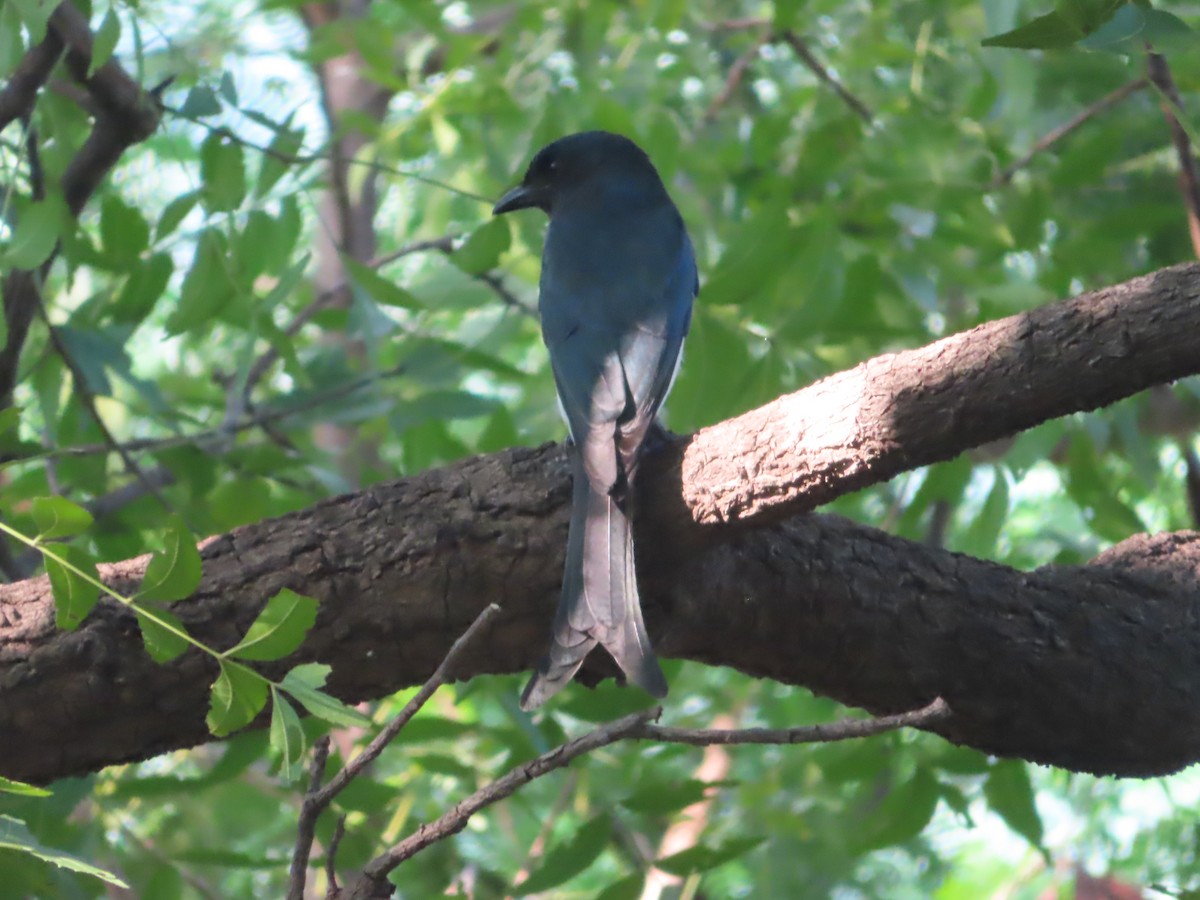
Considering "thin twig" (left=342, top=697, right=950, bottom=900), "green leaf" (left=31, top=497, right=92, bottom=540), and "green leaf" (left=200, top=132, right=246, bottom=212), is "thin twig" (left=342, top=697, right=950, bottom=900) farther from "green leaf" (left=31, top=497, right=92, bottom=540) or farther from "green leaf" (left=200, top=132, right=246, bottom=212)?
"green leaf" (left=200, top=132, right=246, bottom=212)

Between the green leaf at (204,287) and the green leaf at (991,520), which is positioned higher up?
the green leaf at (204,287)

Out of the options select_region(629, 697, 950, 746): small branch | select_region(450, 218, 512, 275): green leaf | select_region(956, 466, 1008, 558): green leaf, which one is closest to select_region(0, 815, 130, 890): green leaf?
select_region(629, 697, 950, 746): small branch

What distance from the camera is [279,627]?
1806 mm

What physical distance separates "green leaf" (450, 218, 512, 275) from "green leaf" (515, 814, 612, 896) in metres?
1.44

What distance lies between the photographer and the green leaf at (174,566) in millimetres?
1817

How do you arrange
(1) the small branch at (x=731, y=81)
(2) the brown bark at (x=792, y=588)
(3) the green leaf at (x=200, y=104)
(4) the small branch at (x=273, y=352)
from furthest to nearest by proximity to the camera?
1. (1) the small branch at (x=731, y=81)
2. (4) the small branch at (x=273, y=352)
3. (3) the green leaf at (x=200, y=104)
4. (2) the brown bark at (x=792, y=588)

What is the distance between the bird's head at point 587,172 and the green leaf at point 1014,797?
214cm

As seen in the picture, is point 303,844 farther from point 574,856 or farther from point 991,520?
point 991,520

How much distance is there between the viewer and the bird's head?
4.32 m

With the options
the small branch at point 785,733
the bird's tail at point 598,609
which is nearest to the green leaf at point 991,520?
the bird's tail at point 598,609

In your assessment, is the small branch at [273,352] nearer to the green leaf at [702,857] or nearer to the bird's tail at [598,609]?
the bird's tail at [598,609]

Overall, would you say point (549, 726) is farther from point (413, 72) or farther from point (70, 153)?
point (413, 72)

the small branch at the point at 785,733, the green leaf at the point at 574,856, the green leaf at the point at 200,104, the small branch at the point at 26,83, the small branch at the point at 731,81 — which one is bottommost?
the green leaf at the point at 574,856

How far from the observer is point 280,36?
7430 millimetres
